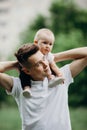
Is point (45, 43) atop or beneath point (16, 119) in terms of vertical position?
Result: atop

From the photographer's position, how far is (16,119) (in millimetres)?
6855

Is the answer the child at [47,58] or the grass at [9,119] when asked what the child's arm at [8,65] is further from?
the grass at [9,119]

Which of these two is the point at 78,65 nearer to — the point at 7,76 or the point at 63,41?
the point at 7,76

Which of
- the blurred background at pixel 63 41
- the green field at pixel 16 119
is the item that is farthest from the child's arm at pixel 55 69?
the blurred background at pixel 63 41

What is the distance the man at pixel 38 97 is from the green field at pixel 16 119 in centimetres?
469

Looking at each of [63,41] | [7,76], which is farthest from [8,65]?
[63,41]

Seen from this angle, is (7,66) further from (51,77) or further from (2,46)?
(2,46)

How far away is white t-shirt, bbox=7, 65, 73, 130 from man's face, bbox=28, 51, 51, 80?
0.03m

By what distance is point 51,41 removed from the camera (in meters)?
1.15

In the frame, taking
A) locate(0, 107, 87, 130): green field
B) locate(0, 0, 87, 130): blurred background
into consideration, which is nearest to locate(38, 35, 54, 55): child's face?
locate(0, 107, 87, 130): green field

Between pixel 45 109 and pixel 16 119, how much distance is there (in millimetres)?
5814

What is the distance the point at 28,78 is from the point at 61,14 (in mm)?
7023

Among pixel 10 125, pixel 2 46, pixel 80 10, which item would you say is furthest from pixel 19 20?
pixel 10 125

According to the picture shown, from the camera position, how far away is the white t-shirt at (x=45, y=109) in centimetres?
108
